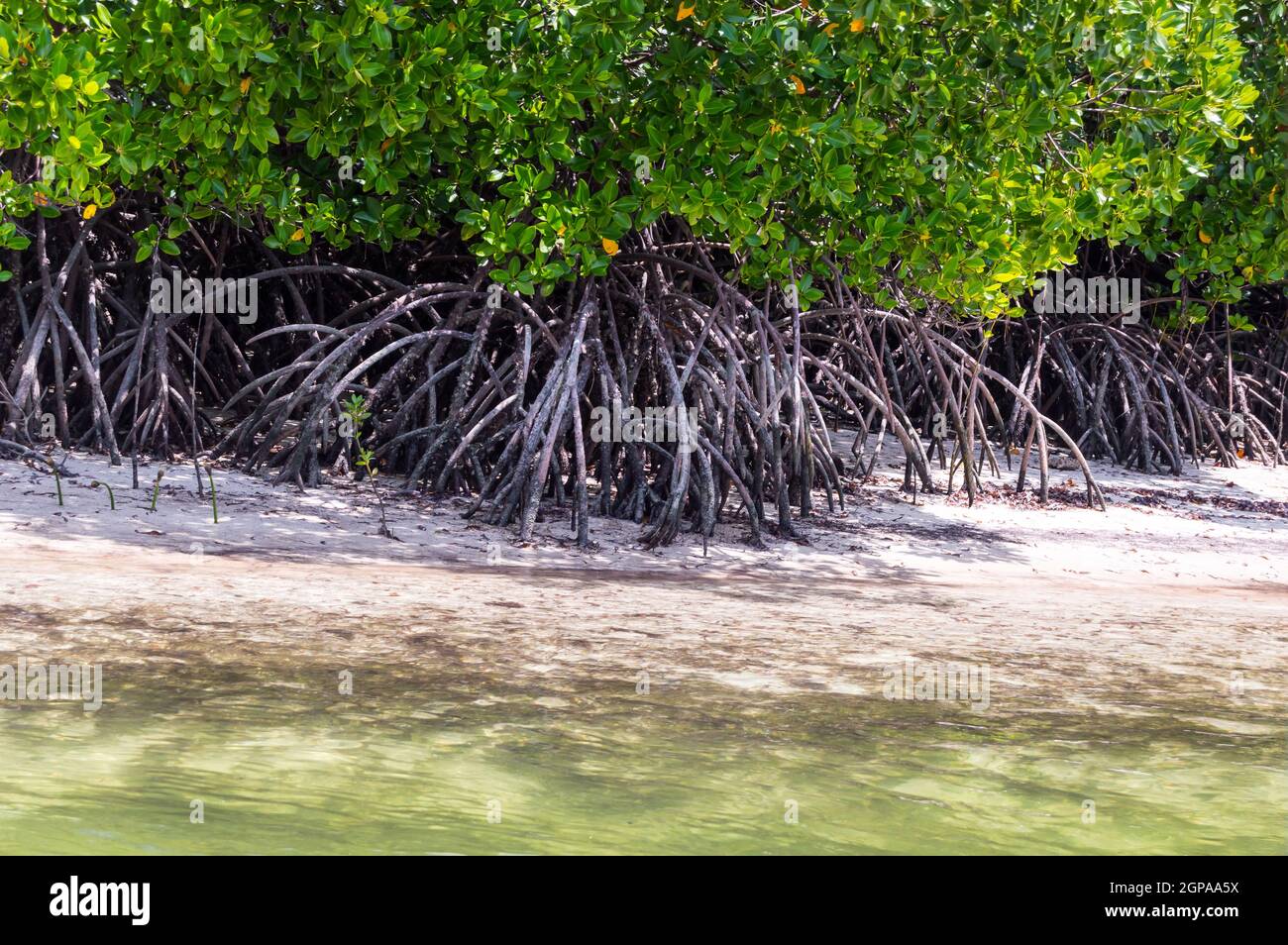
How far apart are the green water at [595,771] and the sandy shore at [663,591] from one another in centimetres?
26

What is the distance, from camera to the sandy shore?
13.6 ft

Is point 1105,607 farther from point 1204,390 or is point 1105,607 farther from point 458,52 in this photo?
point 1204,390

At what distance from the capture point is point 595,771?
3.12 m

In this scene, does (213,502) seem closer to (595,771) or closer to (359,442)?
(359,442)

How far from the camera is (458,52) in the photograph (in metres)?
5.84

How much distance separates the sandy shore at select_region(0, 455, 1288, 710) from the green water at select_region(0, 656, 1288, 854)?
0.84 ft

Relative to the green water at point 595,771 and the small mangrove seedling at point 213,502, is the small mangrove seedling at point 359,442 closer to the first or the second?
the small mangrove seedling at point 213,502

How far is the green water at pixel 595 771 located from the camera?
108 inches

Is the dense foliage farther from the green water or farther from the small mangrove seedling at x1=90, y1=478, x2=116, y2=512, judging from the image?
the green water

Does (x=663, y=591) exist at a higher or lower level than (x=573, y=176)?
lower

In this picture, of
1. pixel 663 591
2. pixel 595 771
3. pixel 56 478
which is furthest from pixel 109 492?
pixel 595 771

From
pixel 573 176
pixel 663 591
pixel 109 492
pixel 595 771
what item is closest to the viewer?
pixel 595 771

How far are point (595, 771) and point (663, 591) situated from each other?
222cm

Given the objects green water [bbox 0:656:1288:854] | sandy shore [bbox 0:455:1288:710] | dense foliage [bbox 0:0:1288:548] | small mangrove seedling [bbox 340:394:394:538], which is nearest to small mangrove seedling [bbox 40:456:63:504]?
sandy shore [bbox 0:455:1288:710]
